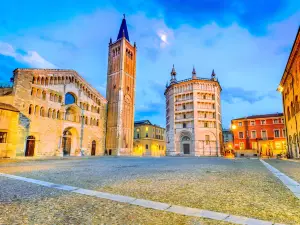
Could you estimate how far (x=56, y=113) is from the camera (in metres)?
30.8

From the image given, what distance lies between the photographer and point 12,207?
11.7 feet

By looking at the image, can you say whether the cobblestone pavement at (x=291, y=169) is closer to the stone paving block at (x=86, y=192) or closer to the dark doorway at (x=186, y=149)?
the stone paving block at (x=86, y=192)

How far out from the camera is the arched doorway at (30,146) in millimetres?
26344

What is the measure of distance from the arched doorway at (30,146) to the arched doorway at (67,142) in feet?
20.2

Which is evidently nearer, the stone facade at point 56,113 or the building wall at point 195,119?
the stone facade at point 56,113

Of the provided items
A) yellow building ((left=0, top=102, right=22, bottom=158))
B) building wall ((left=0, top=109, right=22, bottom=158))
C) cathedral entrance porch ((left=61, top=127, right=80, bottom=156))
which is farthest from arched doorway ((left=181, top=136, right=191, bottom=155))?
yellow building ((left=0, top=102, right=22, bottom=158))

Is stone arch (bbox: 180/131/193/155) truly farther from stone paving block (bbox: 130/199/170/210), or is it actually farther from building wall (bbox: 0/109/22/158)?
stone paving block (bbox: 130/199/170/210)

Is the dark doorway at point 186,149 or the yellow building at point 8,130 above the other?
the yellow building at point 8,130

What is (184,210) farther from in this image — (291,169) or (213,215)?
(291,169)

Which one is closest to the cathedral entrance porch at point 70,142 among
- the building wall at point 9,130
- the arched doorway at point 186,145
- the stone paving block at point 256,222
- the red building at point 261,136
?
the building wall at point 9,130

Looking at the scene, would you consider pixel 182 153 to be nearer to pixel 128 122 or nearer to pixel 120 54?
pixel 128 122

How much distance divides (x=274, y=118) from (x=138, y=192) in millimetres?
52665

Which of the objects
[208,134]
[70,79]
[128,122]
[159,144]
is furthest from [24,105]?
[159,144]

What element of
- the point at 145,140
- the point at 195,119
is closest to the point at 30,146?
the point at 195,119
